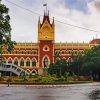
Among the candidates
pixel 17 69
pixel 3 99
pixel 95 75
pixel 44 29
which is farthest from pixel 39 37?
pixel 3 99

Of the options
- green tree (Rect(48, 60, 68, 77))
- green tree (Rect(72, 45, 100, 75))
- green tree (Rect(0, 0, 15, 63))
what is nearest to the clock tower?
green tree (Rect(48, 60, 68, 77))

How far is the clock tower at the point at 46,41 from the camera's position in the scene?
136250 mm

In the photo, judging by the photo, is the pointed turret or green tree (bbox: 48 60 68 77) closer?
green tree (bbox: 48 60 68 77)

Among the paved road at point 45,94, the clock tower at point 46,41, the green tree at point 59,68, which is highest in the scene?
the clock tower at point 46,41

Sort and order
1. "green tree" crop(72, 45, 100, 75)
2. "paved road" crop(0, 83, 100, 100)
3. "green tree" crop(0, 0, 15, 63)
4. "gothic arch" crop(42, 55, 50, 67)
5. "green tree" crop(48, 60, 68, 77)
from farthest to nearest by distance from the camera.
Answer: "gothic arch" crop(42, 55, 50, 67)
"green tree" crop(48, 60, 68, 77)
"green tree" crop(72, 45, 100, 75)
"paved road" crop(0, 83, 100, 100)
"green tree" crop(0, 0, 15, 63)

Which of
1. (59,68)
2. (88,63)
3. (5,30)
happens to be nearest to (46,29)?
(59,68)

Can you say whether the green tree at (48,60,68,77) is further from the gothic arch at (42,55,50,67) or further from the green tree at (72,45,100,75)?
the gothic arch at (42,55,50,67)

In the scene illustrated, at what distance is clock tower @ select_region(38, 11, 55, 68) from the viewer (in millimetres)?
136250

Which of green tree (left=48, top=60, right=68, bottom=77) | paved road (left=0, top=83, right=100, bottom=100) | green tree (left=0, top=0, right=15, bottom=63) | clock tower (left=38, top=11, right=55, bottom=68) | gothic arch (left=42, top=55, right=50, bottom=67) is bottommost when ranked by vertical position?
paved road (left=0, top=83, right=100, bottom=100)

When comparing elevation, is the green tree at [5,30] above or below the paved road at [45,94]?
above

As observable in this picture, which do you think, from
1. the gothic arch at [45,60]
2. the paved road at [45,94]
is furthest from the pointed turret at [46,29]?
the paved road at [45,94]

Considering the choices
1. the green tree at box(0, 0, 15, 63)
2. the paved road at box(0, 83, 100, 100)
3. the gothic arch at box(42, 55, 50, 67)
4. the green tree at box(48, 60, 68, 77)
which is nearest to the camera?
the green tree at box(0, 0, 15, 63)

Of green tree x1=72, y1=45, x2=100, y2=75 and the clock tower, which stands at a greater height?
the clock tower

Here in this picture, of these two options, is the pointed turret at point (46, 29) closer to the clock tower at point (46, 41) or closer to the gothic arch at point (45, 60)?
the clock tower at point (46, 41)
